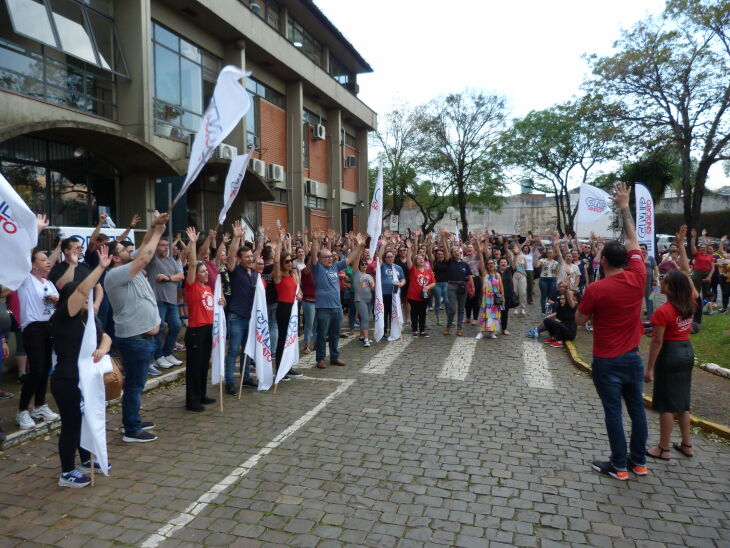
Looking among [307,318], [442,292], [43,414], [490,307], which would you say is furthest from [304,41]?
[43,414]

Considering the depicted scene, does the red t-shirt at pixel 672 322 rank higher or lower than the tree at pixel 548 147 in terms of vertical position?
lower

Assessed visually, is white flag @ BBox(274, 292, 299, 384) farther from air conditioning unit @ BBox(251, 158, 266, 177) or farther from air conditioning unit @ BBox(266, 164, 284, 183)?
air conditioning unit @ BBox(266, 164, 284, 183)

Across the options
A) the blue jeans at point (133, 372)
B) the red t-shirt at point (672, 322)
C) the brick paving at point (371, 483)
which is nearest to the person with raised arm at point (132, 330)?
the blue jeans at point (133, 372)

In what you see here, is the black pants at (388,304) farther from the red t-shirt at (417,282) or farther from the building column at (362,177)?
the building column at (362,177)

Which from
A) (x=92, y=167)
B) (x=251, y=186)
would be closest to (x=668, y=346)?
(x=92, y=167)

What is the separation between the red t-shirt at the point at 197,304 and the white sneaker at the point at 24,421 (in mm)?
1924

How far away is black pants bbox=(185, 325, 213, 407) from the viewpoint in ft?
20.6

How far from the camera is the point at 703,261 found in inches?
492

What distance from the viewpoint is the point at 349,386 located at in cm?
739

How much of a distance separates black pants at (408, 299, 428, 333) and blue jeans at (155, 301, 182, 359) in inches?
207

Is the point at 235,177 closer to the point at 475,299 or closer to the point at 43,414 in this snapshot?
the point at 43,414

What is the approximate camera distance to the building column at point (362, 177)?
3500 centimetres

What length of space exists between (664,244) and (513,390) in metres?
29.4

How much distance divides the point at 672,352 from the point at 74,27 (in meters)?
15.0
